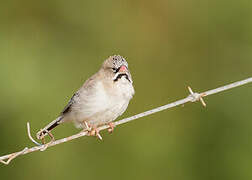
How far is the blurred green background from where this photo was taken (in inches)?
266

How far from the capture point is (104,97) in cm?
495

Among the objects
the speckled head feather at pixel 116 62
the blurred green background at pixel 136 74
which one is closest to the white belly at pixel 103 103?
the speckled head feather at pixel 116 62

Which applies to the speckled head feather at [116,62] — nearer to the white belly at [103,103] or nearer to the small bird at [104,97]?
the small bird at [104,97]

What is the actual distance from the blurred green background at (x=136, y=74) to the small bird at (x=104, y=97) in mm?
1524

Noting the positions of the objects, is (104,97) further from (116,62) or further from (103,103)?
(116,62)

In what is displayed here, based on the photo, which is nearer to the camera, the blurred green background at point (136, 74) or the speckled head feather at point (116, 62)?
the speckled head feather at point (116, 62)

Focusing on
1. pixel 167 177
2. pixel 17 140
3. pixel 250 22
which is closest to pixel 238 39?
pixel 250 22

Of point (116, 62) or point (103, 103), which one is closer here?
point (103, 103)

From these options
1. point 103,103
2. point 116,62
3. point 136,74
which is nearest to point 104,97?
point 103,103

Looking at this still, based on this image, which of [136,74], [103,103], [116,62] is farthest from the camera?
[136,74]

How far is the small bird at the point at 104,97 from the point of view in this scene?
4926mm

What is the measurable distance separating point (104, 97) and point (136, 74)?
7.80ft

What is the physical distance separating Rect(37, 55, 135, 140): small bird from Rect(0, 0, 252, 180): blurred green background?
1.52 m

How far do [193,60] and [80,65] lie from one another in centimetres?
141
